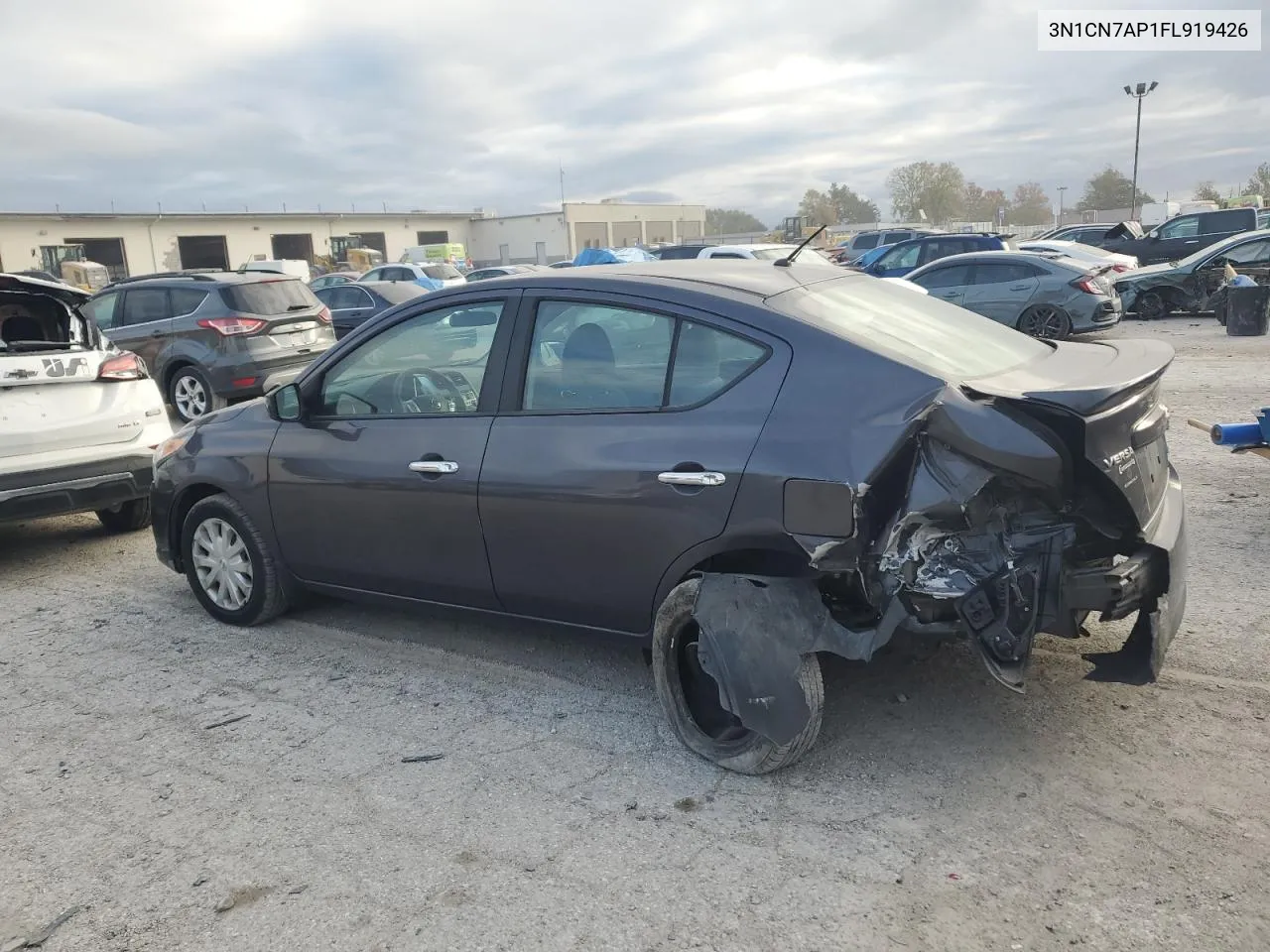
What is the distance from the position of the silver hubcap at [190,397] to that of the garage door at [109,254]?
155 ft

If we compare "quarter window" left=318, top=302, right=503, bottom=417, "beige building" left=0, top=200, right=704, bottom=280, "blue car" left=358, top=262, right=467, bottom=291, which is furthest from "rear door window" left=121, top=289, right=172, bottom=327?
"beige building" left=0, top=200, right=704, bottom=280

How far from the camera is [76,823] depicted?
338 centimetres

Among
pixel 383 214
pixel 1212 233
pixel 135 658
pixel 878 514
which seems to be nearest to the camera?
pixel 878 514

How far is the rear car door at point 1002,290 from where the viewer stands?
591 inches

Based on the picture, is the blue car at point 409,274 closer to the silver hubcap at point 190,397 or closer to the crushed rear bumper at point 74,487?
the silver hubcap at point 190,397

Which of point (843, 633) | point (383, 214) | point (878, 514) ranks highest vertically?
point (383, 214)

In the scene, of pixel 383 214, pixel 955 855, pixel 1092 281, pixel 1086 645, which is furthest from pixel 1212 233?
pixel 383 214

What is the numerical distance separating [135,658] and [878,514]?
3.65 m

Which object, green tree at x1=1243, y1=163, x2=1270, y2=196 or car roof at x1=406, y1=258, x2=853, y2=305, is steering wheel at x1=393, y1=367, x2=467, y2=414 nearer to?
car roof at x1=406, y1=258, x2=853, y2=305

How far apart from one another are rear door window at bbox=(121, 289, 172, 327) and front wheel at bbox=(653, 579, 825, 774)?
33.3ft

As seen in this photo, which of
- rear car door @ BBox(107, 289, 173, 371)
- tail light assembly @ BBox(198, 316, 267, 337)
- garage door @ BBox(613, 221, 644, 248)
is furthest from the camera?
garage door @ BBox(613, 221, 644, 248)

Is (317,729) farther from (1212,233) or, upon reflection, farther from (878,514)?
(1212,233)

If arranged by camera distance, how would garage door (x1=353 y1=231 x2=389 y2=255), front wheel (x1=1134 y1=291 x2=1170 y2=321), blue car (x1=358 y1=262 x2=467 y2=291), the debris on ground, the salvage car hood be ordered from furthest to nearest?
garage door (x1=353 y1=231 x2=389 y2=255), blue car (x1=358 y1=262 x2=467 y2=291), front wheel (x1=1134 y1=291 x2=1170 y2=321), the salvage car hood, the debris on ground

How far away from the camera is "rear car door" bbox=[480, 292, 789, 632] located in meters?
3.44
